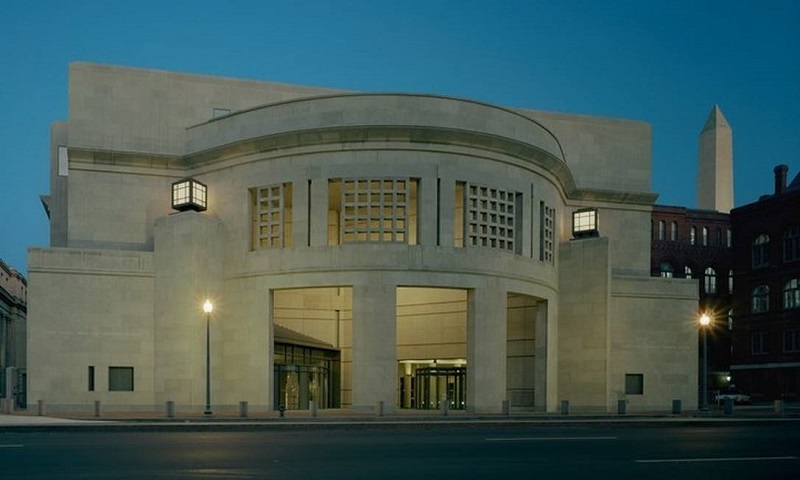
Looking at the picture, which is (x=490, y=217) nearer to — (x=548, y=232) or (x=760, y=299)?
(x=548, y=232)

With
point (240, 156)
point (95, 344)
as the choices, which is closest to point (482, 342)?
point (240, 156)

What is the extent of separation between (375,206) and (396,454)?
2249 cm

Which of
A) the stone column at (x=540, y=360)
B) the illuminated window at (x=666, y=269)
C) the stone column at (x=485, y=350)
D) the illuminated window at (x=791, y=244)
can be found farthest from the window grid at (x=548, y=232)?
the illuminated window at (x=666, y=269)

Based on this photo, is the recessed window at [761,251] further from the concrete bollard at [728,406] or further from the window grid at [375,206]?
the window grid at [375,206]

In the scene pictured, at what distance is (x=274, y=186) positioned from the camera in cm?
4200

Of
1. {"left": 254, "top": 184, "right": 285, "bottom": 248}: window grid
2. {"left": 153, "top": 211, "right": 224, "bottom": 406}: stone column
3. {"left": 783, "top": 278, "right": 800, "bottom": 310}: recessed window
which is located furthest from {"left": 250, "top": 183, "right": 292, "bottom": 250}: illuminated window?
{"left": 783, "top": 278, "right": 800, "bottom": 310}: recessed window

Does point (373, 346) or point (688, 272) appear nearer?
point (373, 346)

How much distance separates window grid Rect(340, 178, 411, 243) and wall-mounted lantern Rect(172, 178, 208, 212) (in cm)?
803

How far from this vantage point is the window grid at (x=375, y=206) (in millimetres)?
39969

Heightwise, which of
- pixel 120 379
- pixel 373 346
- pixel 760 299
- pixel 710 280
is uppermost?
pixel 710 280

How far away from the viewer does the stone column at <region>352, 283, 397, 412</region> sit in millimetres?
39188

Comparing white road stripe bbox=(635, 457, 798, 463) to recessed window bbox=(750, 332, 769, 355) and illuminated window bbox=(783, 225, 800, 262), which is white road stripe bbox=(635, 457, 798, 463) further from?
recessed window bbox=(750, 332, 769, 355)

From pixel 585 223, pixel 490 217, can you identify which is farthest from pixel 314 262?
pixel 585 223

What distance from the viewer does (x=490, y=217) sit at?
41719 millimetres
